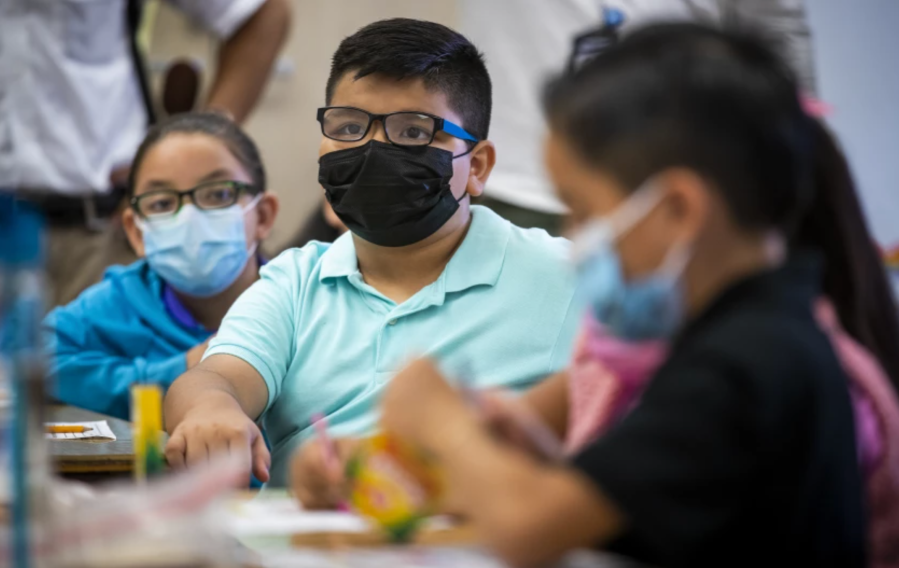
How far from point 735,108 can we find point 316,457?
1.74 ft

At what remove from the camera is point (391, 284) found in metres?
1.86

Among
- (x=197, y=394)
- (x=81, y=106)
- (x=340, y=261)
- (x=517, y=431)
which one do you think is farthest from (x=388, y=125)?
(x=81, y=106)

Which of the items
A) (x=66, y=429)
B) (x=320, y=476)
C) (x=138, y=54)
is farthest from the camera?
(x=138, y=54)

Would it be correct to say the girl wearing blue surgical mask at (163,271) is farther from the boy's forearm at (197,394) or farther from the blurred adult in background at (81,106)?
the boy's forearm at (197,394)

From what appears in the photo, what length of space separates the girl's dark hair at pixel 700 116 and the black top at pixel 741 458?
0.11m

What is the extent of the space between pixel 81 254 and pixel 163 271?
→ 0.86 meters

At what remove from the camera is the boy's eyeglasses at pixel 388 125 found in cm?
178

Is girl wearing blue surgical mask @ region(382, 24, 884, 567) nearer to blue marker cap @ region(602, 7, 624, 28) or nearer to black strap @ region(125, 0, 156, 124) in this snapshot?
black strap @ region(125, 0, 156, 124)

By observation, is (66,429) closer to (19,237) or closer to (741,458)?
(19,237)

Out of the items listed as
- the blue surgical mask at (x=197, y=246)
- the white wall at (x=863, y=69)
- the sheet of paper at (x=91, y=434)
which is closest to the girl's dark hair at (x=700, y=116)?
the sheet of paper at (x=91, y=434)

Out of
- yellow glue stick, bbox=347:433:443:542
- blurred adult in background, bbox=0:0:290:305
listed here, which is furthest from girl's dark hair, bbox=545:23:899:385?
blurred adult in background, bbox=0:0:290:305

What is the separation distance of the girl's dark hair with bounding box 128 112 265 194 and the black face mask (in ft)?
2.73

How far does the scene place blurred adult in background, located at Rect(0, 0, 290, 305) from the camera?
311 centimetres

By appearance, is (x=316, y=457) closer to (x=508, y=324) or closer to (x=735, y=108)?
(x=735, y=108)
